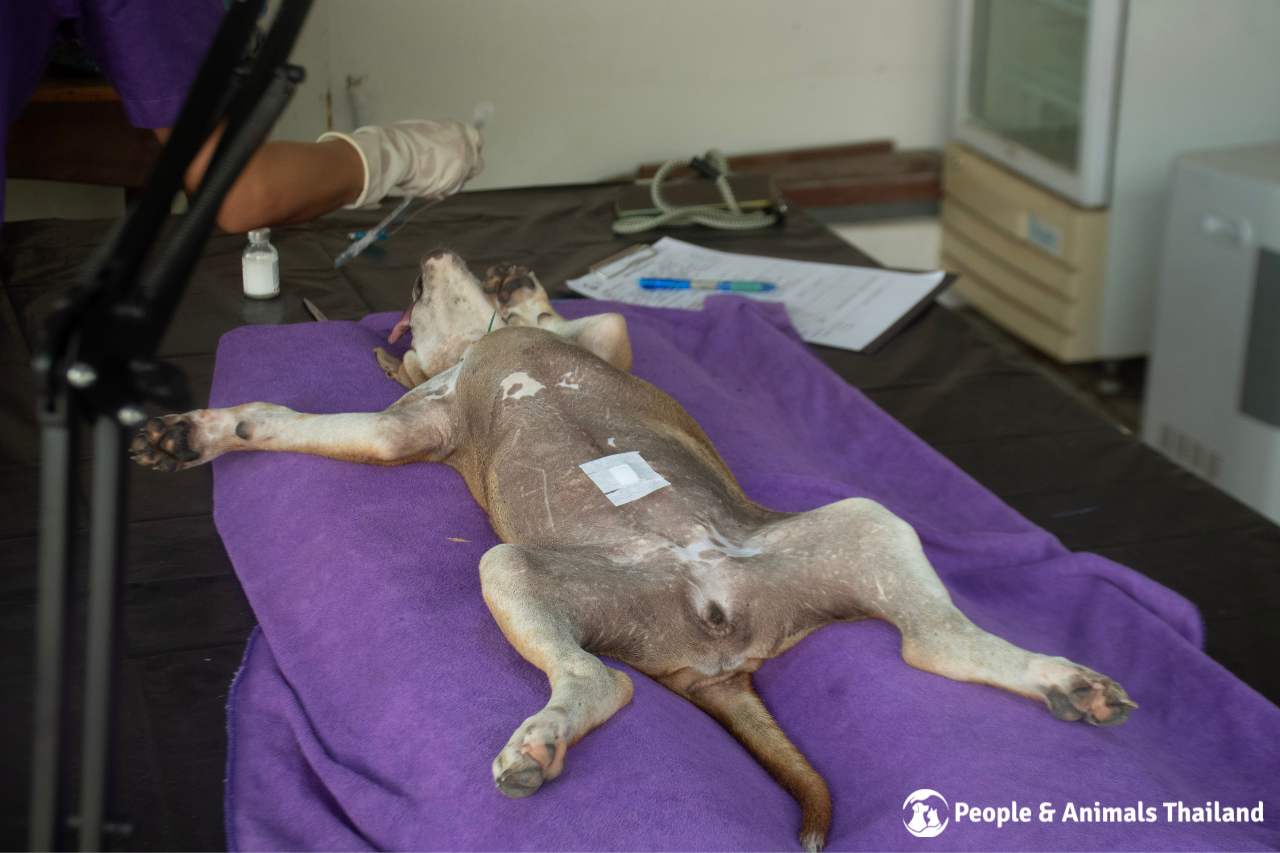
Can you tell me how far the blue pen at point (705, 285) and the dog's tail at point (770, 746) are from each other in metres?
1.19

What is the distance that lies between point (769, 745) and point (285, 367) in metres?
0.92

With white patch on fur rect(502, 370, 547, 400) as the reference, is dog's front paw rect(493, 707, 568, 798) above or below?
below

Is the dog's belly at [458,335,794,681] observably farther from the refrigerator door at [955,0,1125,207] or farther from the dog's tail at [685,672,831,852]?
the refrigerator door at [955,0,1125,207]

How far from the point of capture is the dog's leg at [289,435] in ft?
5.16

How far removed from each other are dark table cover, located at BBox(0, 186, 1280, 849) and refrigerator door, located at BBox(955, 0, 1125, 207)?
1.01 m

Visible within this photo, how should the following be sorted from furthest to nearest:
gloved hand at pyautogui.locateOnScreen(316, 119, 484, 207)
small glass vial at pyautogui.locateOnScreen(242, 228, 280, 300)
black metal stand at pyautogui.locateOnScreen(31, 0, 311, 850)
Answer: small glass vial at pyautogui.locateOnScreen(242, 228, 280, 300), gloved hand at pyautogui.locateOnScreen(316, 119, 484, 207), black metal stand at pyautogui.locateOnScreen(31, 0, 311, 850)

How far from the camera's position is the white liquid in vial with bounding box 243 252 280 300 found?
7.40ft

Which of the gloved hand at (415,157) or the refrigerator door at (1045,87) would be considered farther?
the refrigerator door at (1045,87)

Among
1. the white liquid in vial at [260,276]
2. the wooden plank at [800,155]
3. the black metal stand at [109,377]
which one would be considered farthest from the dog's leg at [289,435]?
A: the wooden plank at [800,155]

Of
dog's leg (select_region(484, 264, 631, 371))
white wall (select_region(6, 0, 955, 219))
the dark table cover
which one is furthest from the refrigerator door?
dog's leg (select_region(484, 264, 631, 371))

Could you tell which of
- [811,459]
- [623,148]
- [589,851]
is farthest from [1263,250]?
[589,851]

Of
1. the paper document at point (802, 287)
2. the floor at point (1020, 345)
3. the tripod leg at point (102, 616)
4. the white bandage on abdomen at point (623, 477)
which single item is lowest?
the floor at point (1020, 345)

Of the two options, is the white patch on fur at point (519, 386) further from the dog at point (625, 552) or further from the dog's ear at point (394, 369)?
the dog's ear at point (394, 369)

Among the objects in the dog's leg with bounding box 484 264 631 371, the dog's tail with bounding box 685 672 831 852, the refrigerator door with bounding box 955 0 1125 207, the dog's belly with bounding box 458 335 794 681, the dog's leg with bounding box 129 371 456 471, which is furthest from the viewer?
the refrigerator door with bounding box 955 0 1125 207
